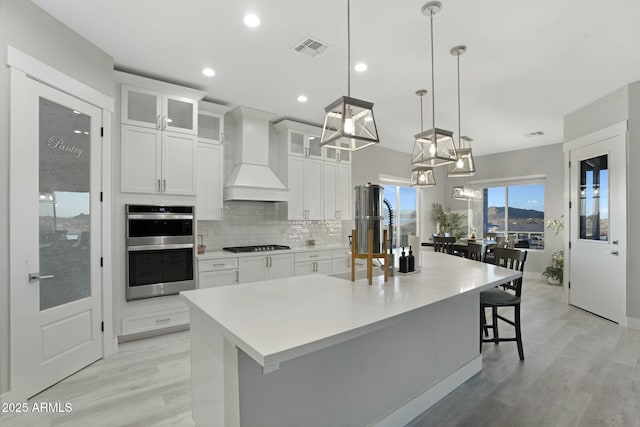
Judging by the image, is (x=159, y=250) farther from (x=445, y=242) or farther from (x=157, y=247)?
(x=445, y=242)

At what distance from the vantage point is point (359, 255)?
6.73 feet

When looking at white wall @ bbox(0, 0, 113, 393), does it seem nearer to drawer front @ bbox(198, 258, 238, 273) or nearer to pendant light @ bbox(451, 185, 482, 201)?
drawer front @ bbox(198, 258, 238, 273)

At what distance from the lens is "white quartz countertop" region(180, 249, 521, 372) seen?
3.71 feet

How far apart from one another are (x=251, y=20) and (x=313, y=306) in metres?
2.35

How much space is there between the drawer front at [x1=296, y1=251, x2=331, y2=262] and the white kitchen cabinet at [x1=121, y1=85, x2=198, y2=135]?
7.43 feet

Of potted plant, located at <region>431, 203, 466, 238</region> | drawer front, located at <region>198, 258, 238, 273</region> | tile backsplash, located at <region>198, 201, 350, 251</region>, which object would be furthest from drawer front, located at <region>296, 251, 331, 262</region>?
potted plant, located at <region>431, 203, 466, 238</region>

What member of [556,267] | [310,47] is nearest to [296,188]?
[310,47]

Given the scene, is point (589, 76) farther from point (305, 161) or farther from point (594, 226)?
point (305, 161)

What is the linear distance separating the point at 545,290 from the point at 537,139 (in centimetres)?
297

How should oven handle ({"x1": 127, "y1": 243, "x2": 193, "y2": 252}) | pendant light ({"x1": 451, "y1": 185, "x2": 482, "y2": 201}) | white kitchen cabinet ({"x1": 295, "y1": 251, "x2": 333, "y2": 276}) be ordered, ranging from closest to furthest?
oven handle ({"x1": 127, "y1": 243, "x2": 193, "y2": 252}), white kitchen cabinet ({"x1": 295, "y1": 251, "x2": 333, "y2": 276}), pendant light ({"x1": 451, "y1": 185, "x2": 482, "y2": 201})

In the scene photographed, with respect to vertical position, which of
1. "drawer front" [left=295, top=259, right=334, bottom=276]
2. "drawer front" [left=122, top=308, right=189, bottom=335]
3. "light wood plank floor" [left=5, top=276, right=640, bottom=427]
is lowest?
"light wood plank floor" [left=5, top=276, right=640, bottom=427]

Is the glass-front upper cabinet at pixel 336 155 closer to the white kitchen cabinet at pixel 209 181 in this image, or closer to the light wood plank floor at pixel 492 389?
the white kitchen cabinet at pixel 209 181

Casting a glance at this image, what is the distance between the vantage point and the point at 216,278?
400 centimetres

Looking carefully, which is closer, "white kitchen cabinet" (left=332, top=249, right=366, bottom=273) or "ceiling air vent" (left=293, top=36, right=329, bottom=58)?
"ceiling air vent" (left=293, top=36, right=329, bottom=58)
